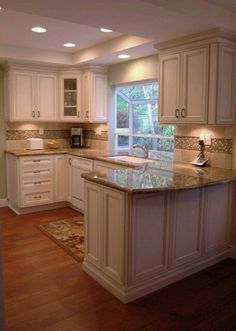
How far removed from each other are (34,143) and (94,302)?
3263mm

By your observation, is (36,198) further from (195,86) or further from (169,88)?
(195,86)

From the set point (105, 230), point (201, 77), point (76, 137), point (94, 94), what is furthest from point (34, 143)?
point (201, 77)

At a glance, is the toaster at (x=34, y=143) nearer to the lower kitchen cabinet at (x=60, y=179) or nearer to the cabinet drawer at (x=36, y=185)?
the lower kitchen cabinet at (x=60, y=179)

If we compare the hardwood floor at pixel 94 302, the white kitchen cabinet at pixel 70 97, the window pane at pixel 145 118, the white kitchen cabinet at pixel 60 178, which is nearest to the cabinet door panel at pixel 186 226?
the hardwood floor at pixel 94 302

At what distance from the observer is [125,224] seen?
2449 mm

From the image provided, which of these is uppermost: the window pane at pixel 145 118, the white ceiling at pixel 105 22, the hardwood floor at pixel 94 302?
the white ceiling at pixel 105 22

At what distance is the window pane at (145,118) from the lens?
4.74m

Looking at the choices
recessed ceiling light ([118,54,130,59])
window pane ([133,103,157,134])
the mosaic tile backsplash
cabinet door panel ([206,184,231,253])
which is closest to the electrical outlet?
the mosaic tile backsplash

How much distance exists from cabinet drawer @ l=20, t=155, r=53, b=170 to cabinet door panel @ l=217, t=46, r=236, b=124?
286cm

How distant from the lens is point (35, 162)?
4883mm

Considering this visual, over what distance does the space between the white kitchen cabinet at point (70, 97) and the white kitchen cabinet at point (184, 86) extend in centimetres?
205

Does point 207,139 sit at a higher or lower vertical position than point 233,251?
higher

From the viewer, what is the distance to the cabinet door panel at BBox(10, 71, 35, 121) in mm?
4887

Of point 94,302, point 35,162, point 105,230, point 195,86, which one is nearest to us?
point 94,302
